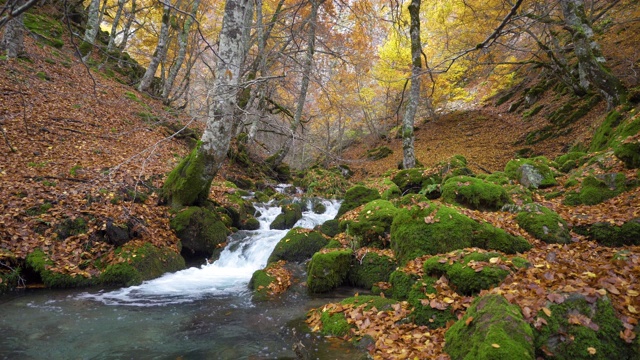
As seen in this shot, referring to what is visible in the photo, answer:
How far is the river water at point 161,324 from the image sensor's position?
167 inches

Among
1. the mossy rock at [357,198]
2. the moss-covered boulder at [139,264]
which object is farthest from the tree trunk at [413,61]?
the moss-covered boulder at [139,264]

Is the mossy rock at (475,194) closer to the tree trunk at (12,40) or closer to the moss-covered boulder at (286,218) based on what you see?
the moss-covered boulder at (286,218)

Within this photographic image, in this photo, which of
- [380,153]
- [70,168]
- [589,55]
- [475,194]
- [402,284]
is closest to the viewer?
[402,284]

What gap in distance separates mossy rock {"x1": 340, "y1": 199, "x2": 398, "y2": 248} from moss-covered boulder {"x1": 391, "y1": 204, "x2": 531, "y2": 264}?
103 centimetres

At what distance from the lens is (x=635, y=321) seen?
10.1ft

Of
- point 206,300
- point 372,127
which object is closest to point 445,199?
point 206,300

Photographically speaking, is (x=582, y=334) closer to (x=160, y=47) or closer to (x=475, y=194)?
(x=475, y=194)

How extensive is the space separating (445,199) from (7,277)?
29.3 feet

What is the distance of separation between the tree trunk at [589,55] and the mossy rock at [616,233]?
8174mm

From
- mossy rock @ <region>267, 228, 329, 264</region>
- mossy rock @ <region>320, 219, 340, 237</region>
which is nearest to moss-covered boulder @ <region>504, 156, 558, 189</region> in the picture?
mossy rock @ <region>320, 219, 340, 237</region>

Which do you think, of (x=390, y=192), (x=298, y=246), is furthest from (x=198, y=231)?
(x=390, y=192)

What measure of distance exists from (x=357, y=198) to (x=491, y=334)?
749 cm

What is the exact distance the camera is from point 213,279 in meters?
7.72

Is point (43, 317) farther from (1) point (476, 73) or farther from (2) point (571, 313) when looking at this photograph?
(1) point (476, 73)
